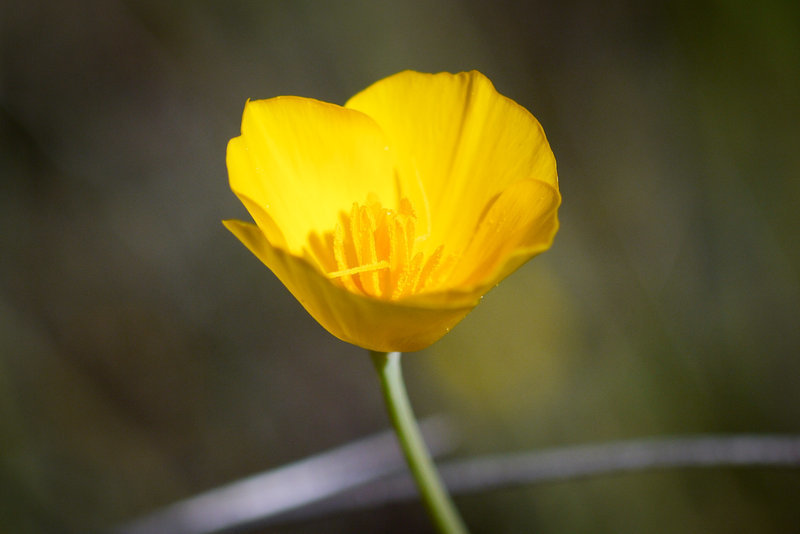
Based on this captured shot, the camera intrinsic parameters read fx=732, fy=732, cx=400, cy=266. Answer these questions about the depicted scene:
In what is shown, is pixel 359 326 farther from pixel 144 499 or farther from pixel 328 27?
pixel 328 27

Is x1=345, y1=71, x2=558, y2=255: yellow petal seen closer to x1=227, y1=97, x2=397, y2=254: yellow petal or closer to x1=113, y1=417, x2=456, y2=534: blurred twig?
x1=227, y1=97, x2=397, y2=254: yellow petal

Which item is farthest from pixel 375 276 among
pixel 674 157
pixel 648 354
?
pixel 674 157

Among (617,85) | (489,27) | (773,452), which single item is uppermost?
(489,27)

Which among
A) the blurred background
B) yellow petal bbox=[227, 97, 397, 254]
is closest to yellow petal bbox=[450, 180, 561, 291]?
yellow petal bbox=[227, 97, 397, 254]

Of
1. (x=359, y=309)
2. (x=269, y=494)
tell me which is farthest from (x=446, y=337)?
(x=359, y=309)

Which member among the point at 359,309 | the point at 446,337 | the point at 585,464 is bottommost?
the point at 585,464

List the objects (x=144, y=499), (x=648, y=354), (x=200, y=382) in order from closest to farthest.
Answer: (x=648, y=354)
(x=144, y=499)
(x=200, y=382)

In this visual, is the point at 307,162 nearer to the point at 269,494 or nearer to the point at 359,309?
the point at 359,309

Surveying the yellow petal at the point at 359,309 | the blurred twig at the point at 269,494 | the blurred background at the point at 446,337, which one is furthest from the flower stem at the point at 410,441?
the blurred background at the point at 446,337
